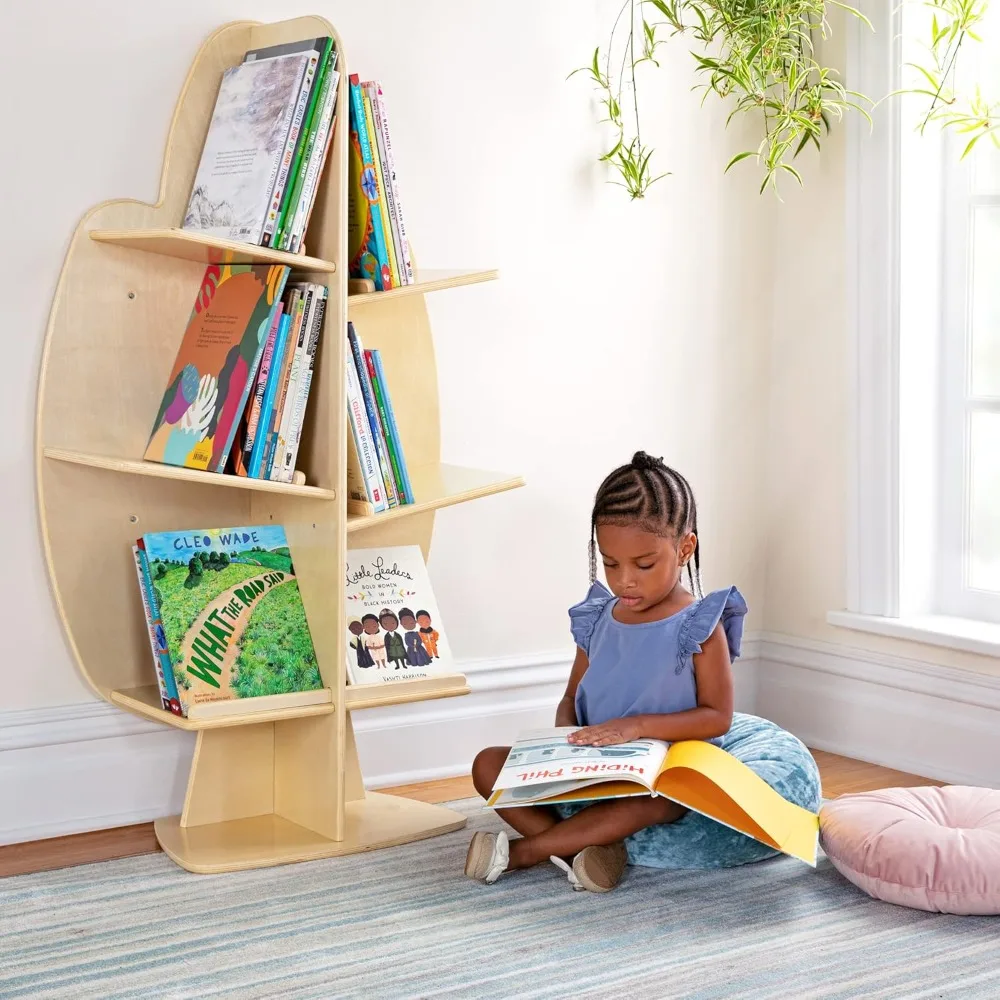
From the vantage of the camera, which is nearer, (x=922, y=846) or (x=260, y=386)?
(x=922, y=846)

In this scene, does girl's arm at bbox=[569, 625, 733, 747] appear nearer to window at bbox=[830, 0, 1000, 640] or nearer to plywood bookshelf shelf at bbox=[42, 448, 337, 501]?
plywood bookshelf shelf at bbox=[42, 448, 337, 501]

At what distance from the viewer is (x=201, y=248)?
201cm

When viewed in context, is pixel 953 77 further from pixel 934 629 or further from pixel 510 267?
pixel 934 629

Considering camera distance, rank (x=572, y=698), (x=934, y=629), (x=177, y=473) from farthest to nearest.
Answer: (x=934, y=629) < (x=572, y=698) < (x=177, y=473)

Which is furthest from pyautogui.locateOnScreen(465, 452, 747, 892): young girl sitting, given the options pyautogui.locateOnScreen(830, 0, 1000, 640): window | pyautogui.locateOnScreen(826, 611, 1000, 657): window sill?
pyautogui.locateOnScreen(830, 0, 1000, 640): window

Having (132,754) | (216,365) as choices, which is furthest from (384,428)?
(132,754)

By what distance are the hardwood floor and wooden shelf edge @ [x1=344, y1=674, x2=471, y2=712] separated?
0.31 meters

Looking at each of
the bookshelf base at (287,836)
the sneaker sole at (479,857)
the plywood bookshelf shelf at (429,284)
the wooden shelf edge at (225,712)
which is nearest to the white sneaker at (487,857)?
the sneaker sole at (479,857)

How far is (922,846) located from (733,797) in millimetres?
253

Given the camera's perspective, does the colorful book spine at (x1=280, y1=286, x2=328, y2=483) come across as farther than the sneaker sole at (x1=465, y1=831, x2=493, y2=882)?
Yes

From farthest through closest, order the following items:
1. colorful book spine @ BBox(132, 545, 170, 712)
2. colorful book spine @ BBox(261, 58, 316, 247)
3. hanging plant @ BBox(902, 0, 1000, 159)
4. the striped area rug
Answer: hanging plant @ BBox(902, 0, 1000, 159), colorful book spine @ BBox(132, 545, 170, 712), colorful book spine @ BBox(261, 58, 316, 247), the striped area rug

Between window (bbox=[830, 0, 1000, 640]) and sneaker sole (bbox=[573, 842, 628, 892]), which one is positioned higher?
window (bbox=[830, 0, 1000, 640])

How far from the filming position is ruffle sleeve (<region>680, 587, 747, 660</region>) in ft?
6.48

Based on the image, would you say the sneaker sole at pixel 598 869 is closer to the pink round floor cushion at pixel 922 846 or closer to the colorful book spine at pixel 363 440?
the pink round floor cushion at pixel 922 846
